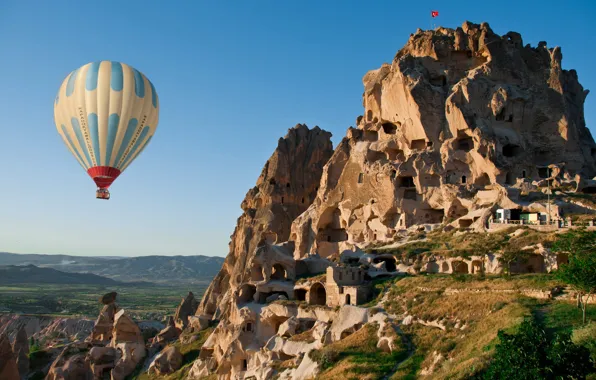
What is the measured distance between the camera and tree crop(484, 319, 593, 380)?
1900 cm

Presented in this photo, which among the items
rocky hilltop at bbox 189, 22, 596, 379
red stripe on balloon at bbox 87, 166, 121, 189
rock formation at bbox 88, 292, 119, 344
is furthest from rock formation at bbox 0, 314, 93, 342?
red stripe on balloon at bbox 87, 166, 121, 189

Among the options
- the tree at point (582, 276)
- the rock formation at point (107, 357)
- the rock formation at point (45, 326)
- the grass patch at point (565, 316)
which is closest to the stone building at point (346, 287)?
the grass patch at point (565, 316)

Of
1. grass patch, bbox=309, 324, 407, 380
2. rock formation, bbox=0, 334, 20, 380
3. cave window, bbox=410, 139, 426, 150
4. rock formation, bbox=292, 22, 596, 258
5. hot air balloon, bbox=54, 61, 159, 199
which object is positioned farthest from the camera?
cave window, bbox=410, 139, 426, 150

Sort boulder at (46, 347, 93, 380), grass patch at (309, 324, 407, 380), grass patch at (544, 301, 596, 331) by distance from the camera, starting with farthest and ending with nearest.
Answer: boulder at (46, 347, 93, 380) < grass patch at (309, 324, 407, 380) < grass patch at (544, 301, 596, 331)

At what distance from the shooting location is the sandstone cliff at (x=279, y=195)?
69.7 metres

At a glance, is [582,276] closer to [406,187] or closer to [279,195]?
[406,187]

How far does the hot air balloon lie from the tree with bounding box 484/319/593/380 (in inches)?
1198

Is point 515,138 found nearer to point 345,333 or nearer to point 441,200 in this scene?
point 441,200

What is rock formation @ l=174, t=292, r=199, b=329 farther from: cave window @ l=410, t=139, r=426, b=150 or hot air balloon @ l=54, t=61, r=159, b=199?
cave window @ l=410, t=139, r=426, b=150

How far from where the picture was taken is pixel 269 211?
71.6 meters

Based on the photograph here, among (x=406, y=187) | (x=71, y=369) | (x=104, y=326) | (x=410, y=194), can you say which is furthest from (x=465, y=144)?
(x=71, y=369)

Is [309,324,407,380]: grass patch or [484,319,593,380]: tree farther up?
[484,319,593,380]: tree

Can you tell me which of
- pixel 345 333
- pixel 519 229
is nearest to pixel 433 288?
pixel 345 333

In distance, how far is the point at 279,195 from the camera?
7281 centimetres
